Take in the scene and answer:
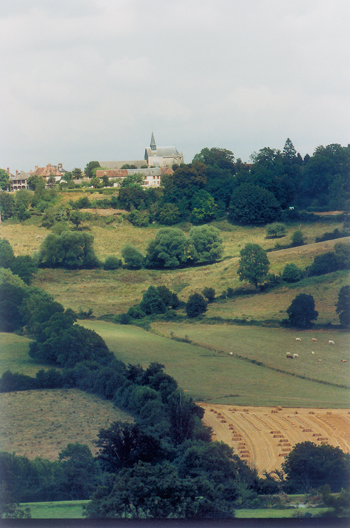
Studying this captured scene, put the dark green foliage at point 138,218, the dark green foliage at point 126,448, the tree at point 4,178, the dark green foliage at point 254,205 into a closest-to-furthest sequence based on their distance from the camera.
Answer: the dark green foliage at point 126,448 → the dark green foliage at point 254,205 → the tree at point 4,178 → the dark green foliage at point 138,218

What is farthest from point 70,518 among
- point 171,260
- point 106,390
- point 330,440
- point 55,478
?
point 171,260

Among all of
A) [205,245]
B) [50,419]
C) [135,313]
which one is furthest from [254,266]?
[50,419]

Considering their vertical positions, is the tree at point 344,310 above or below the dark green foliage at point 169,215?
below

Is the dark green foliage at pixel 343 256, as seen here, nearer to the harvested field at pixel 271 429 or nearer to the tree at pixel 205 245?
the tree at pixel 205 245

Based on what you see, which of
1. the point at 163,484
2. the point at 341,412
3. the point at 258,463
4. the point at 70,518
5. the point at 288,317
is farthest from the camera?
the point at 288,317

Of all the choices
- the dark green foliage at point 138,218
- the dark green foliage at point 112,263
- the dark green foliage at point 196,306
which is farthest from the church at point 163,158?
the dark green foliage at point 196,306

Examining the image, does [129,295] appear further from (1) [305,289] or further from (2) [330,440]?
(2) [330,440]
